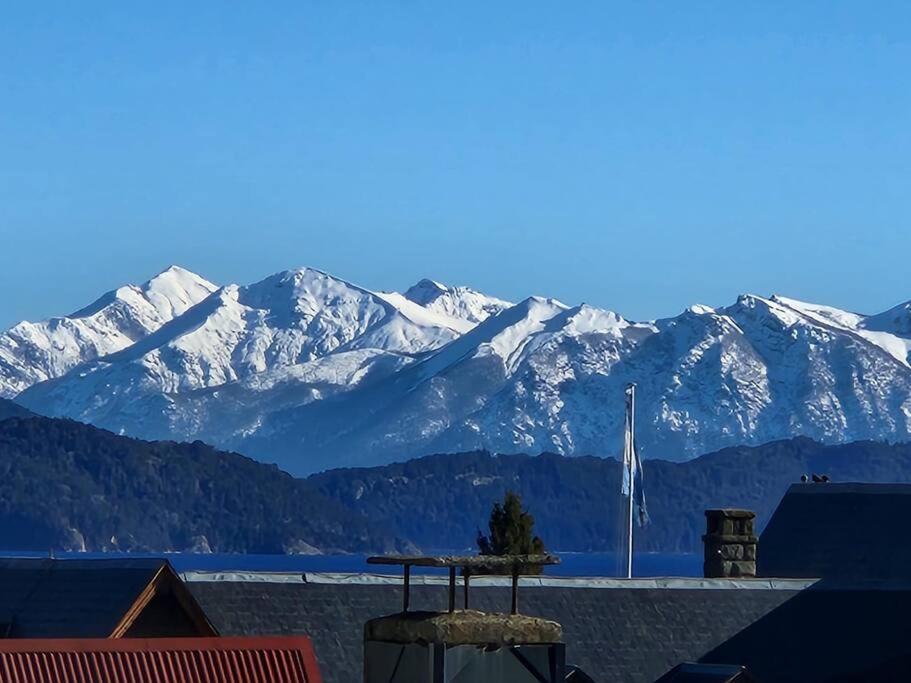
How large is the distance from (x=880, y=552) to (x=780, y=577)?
2.48 metres

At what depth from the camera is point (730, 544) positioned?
6394cm

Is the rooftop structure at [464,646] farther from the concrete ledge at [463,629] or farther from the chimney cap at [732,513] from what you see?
the chimney cap at [732,513]

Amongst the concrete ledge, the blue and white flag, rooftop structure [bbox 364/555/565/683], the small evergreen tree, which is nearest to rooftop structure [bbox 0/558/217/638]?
rooftop structure [bbox 364/555/565/683]

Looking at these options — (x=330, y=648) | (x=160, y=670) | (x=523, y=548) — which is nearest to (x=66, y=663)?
(x=160, y=670)

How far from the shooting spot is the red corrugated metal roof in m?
37.7

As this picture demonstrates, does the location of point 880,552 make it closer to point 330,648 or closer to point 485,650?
point 330,648

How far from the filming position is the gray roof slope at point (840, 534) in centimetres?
6378

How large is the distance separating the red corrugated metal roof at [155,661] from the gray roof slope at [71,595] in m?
→ 5.17

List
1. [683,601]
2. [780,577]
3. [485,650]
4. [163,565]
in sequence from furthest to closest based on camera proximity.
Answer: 1. [780,577]
2. [683,601]
3. [163,565]
4. [485,650]

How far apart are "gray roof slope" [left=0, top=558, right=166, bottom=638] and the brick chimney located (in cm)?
1925

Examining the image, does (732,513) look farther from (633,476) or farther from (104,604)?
(633,476)

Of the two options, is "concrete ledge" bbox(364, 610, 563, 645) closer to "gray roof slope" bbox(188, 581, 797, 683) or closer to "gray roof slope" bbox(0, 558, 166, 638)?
"gray roof slope" bbox(0, 558, 166, 638)

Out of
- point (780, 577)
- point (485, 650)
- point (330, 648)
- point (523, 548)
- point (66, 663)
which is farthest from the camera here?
point (523, 548)

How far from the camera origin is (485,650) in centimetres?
3122
